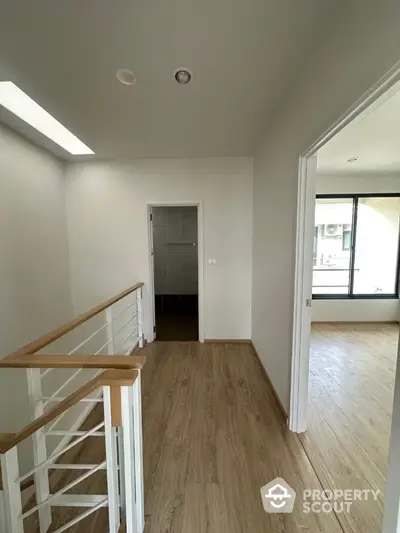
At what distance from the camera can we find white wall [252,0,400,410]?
103 cm

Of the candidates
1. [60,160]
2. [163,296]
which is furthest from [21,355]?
[163,296]

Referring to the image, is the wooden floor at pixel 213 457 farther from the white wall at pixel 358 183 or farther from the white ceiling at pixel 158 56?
the white wall at pixel 358 183

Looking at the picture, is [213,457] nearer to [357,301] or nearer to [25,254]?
[25,254]

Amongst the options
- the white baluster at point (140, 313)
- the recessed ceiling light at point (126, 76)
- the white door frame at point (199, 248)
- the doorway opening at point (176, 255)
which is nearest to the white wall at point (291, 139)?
the white door frame at point (199, 248)

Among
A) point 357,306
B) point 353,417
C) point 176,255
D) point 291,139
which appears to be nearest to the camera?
point 291,139

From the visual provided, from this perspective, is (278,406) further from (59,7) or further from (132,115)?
(59,7)

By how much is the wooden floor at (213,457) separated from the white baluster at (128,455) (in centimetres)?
33

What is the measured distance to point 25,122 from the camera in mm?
2535

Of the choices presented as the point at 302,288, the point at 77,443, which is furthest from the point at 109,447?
the point at 302,288

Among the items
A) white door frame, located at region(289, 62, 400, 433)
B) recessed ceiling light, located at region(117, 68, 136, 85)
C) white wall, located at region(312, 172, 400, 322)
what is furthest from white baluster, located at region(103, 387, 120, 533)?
white wall, located at region(312, 172, 400, 322)

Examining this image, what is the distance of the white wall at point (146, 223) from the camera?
3.55m

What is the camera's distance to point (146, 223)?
3637mm

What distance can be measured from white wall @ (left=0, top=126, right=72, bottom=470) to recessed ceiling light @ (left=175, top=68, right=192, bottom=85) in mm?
1957

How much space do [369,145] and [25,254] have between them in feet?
13.9
